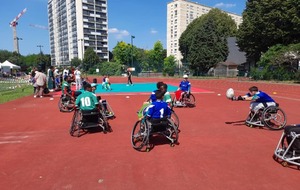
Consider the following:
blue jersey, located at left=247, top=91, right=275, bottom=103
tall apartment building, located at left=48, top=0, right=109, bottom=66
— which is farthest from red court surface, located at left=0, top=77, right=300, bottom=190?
tall apartment building, located at left=48, top=0, right=109, bottom=66

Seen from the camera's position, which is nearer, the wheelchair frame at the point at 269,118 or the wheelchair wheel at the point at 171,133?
the wheelchair wheel at the point at 171,133

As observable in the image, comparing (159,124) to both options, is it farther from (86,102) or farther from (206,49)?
(206,49)

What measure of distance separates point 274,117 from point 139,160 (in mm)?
4288

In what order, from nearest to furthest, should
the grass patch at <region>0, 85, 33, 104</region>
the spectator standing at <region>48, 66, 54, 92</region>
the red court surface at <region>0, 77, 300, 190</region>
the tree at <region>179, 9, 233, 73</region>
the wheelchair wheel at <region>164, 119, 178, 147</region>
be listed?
the red court surface at <region>0, 77, 300, 190</region> < the wheelchair wheel at <region>164, 119, 178, 147</region> < the grass patch at <region>0, 85, 33, 104</region> < the spectator standing at <region>48, 66, 54, 92</region> < the tree at <region>179, 9, 233, 73</region>

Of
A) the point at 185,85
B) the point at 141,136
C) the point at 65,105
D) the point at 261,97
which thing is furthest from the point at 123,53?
the point at 141,136

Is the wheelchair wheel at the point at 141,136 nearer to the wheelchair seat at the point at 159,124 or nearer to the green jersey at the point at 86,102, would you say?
the wheelchair seat at the point at 159,124

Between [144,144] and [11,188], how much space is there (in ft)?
8.41

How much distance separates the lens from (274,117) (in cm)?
655

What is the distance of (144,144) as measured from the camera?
202 inches

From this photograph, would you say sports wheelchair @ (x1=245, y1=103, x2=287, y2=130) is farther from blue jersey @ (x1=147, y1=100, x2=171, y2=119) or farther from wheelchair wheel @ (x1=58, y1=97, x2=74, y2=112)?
wheelchair wheel @ (x1=58, y1=97, x2=74, y2=112)

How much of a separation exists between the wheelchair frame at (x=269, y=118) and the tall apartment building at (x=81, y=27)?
80.3m

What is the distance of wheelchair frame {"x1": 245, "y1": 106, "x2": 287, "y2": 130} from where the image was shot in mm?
6393

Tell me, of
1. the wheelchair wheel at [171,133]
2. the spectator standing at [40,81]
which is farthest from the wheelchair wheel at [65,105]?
the wheelchair wheel at [171,133]

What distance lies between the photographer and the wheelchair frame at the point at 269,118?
21.0 feet
